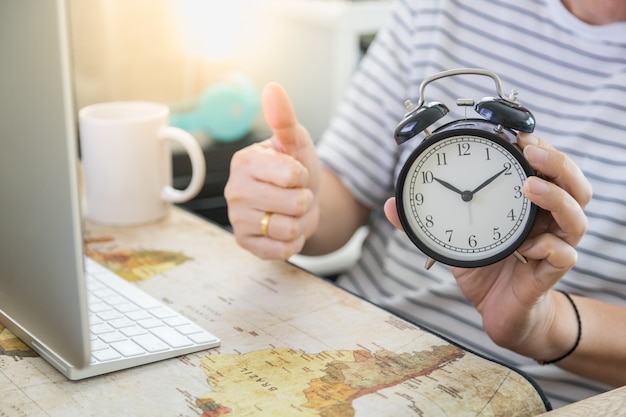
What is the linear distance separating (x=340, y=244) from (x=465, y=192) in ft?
1.61

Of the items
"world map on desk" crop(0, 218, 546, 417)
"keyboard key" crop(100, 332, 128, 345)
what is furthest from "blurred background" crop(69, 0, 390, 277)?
"keyboard key" crop(100, 332, 128, 345)

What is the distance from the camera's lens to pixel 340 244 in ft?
4.28

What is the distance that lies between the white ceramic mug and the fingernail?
→ 0.57 metres

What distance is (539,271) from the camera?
2.82 feet

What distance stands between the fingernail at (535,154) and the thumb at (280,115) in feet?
1.06

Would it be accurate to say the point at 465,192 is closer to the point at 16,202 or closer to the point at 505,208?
the point at 505,208

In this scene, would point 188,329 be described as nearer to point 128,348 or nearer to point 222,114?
point 128,348

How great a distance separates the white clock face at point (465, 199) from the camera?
2.67 feet

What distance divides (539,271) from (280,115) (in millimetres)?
357

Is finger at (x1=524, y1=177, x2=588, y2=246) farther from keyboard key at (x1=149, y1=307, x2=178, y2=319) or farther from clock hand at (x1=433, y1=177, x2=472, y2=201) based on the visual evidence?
keyboard key at (x1=149, y1=307, x2=178, y2=319)

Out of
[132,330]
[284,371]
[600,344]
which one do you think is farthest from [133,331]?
[600,344]

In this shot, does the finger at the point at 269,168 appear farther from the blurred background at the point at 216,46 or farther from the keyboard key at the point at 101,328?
the blurred background at the point at 216,46

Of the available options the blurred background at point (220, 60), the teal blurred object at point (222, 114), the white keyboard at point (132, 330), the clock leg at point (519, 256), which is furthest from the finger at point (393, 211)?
the teal blurred object at point (222, 114)

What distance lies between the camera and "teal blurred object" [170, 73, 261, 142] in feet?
5.64
